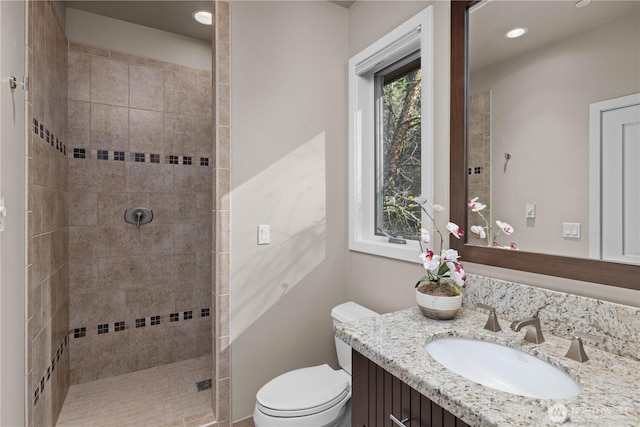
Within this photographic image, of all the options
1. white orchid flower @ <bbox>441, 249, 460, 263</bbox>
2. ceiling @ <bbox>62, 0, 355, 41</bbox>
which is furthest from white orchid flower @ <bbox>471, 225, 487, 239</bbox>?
ceiling @ <bbox>62, 0, 355, 41</bbox>

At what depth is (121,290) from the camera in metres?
2.42

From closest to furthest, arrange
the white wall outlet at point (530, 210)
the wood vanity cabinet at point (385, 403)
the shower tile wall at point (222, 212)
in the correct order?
the wood vanity cabinet at point (385, 403), the white wall outlet at point (530, 210), the shower tile wall at point (222, 212)

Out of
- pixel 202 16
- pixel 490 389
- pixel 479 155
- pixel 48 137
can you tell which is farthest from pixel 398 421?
pixel 202 16

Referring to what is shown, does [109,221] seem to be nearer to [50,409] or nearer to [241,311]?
[50,409]

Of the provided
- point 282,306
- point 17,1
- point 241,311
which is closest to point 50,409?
point 241,311

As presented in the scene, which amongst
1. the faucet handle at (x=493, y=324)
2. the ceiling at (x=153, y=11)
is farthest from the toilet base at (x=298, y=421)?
the ceiling at (x=153, y=11)

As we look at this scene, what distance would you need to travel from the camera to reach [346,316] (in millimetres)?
1770

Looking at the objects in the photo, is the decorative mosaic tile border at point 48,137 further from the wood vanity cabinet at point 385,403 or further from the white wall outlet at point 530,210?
the white wall outlet at point 530,210

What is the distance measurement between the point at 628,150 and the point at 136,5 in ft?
9.04

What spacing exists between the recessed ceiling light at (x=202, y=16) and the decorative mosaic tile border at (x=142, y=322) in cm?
229

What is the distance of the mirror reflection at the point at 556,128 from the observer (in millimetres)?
901

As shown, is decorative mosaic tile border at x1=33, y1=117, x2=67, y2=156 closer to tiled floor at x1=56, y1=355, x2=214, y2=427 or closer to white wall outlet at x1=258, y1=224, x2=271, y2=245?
white wall outlet at x1=258, y1=224, x2=271, y2=245

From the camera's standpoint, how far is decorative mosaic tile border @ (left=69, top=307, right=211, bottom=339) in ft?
7.52

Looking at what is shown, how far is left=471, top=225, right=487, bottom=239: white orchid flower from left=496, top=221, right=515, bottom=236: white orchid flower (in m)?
0.07
